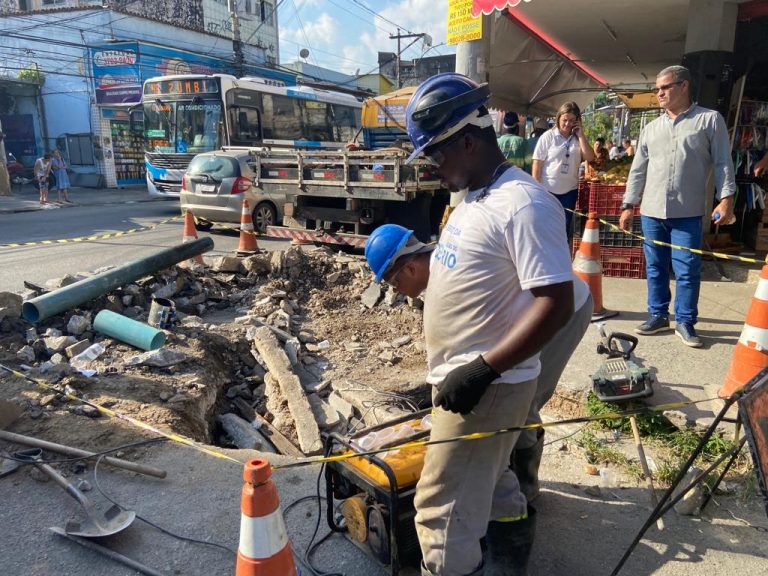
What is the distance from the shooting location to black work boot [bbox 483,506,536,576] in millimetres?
2170

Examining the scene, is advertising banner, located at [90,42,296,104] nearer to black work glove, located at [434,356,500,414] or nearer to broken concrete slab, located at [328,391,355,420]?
broken concrete slab, located at [328,391,355,420]

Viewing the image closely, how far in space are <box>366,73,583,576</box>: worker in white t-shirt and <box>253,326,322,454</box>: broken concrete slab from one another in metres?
1.99

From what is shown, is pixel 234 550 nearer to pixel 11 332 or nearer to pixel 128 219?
pixel 11 332

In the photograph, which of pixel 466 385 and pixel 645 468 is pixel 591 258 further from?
pixel 466 385

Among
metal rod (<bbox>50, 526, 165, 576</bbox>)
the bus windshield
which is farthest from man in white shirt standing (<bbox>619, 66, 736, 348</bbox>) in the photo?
the bus windshield

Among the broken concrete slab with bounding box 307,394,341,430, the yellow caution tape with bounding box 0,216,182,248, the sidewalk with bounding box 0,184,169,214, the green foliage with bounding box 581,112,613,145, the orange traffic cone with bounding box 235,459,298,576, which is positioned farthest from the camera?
the green foliage with bounding box 581,112,613,145

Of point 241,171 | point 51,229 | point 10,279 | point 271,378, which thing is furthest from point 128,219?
point 271,378

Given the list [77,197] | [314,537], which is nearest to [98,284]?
[314,537]

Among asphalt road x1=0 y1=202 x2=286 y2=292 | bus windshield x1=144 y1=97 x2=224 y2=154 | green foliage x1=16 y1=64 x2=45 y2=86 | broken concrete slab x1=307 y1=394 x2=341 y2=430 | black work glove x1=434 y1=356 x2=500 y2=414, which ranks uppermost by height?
green foliage x1=16 y1=64 x2=45 y2=86

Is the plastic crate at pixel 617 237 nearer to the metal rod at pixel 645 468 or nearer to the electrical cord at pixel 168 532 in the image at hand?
the metal rod at pixel 645 468

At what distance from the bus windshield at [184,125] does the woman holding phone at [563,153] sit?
39.7 feet

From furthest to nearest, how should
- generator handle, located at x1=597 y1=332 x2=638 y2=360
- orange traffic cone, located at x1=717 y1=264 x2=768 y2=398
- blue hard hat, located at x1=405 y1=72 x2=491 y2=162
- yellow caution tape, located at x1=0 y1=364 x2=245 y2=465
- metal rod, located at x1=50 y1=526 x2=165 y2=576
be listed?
generator handle, located at x1=597 y1=332 x2=638 y2=360, orange traffic cone, located at x1=717 y1=264 x2=768 y2=398, yellow caution tape, located at x1=0 y1=364 x2=245 y2=465, metal rod, located at x1=50 y1=526 x2=165 y2=576, blue hard hat, located at x1=405 y1=72 x2=491 y2=162

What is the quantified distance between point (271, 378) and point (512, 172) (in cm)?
354

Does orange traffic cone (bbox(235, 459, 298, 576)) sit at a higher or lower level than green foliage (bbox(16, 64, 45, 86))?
lower
